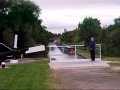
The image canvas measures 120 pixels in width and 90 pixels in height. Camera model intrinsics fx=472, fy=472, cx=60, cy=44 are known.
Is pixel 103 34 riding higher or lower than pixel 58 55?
higher

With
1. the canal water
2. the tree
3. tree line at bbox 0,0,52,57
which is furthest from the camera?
the tree

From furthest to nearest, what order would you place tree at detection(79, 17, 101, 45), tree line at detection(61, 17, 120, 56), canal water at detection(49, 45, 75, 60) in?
1. tree at detection(79, 17, 101, 45)
2. tree line at detection(61, 17, 120, 56)
3. canal water at detection(49, 45, 75, 60)

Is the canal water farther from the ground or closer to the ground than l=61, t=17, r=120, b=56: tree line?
closer to the ground

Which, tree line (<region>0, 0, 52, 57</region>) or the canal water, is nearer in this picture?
the canal water

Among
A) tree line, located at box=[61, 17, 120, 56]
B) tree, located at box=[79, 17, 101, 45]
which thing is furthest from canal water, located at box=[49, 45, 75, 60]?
tree, located at box=[79, 17, 101, 45]

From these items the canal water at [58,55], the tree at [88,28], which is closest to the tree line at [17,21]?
the canal water at [58,55]

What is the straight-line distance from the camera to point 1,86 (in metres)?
16.7

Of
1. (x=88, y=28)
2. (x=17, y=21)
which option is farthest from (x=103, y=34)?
(x=17, y=21)

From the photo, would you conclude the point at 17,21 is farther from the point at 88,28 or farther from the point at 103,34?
the point at 88,28

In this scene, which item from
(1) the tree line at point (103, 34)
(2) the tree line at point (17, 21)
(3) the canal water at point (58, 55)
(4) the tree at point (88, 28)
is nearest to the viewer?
(3) the canal water at point (58, 55)

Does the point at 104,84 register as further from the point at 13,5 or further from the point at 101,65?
the point at 13,5

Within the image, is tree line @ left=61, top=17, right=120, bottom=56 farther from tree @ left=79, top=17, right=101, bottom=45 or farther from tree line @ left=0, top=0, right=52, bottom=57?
tree line @ left=0, top=0, right=52, bottom=57

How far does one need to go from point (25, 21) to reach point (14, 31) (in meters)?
2.71

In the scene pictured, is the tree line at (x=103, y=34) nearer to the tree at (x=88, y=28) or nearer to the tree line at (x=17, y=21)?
the tree at (x=88, y=28)
